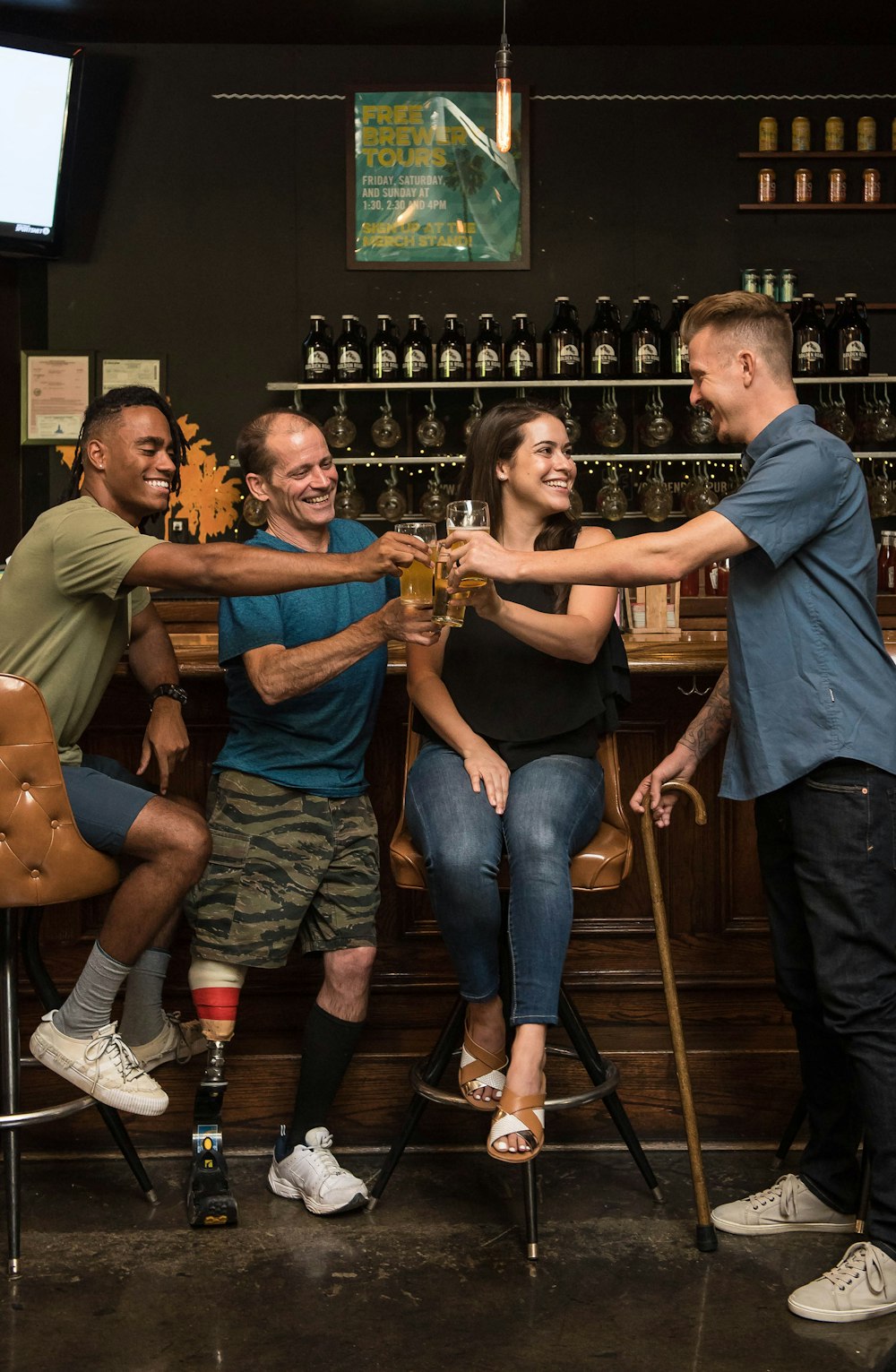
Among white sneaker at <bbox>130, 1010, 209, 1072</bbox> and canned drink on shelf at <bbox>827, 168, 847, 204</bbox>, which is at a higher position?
canned drink on shelf at <bbox>827, 168, 847, 204</bbox>

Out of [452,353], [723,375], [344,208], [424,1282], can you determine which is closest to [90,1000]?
[424,1282]

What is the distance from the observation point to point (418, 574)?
2.10 metres

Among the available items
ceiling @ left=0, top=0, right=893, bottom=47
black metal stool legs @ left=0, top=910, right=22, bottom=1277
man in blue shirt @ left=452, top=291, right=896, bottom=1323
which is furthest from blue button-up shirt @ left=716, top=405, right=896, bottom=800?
ceiling @ left=0, top=0, right=893, bottom=47

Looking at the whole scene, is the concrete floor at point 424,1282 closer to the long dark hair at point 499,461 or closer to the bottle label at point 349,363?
the long dark hair at point 499,461

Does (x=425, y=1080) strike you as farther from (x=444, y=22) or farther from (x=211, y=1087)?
(x=444, y=22)

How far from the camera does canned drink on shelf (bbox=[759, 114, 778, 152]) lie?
17.0 feet

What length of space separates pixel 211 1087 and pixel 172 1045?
0.16 metres

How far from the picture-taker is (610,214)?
530 cm

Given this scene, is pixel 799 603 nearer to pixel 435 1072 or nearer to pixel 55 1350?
pixel 435 1072

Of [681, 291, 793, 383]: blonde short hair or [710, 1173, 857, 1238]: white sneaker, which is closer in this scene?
[681, 291, 793, 383]: blonde short hair

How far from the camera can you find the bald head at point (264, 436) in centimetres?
251

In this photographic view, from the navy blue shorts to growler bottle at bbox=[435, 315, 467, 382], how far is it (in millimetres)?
3126

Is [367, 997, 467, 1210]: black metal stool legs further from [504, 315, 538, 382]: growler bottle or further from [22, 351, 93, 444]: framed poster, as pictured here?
[22, 351, 93, 444]: framed poster

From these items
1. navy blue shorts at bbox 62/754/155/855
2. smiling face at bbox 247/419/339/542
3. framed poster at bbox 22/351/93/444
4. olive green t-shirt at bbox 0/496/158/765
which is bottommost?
navy blue shorts at bbox 62/754/155/855
